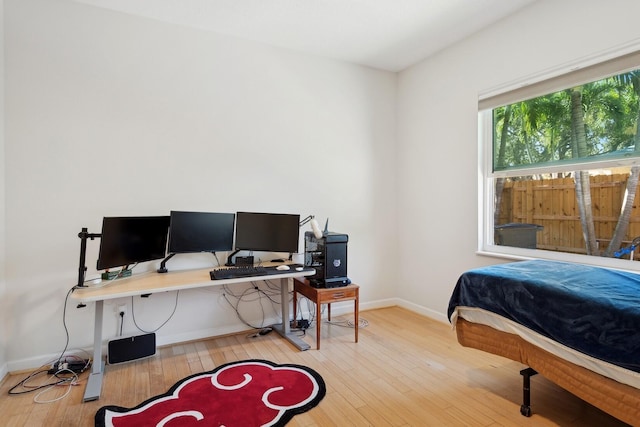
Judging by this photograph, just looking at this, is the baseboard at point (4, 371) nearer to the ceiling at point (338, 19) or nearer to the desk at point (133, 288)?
the desk at point (133, 288)

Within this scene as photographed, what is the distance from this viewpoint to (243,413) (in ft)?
6.50

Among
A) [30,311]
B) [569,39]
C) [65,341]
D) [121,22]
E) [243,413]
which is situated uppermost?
[121,22]

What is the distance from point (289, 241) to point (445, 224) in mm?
1684

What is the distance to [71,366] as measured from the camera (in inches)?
98.3

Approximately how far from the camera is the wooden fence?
2422 millimetres

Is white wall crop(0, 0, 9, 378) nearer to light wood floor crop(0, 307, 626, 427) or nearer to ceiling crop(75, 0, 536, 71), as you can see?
light wood floor crop(0, 307, 626, 427)

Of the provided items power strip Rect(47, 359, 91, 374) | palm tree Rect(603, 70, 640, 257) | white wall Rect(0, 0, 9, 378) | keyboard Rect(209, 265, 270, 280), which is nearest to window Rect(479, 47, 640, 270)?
palm tree Rect(603, 70, 640, 257)

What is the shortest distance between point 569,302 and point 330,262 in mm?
1761

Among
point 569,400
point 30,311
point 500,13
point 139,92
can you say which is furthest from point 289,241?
point 500,13

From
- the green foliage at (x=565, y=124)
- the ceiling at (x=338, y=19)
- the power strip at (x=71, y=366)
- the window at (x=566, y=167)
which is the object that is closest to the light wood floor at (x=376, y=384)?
Result: the power strip at (x=71, y=366)

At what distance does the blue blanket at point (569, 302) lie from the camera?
1.50 metres

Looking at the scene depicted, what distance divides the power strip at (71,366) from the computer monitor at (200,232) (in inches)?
40.4

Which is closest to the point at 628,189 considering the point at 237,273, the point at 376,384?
the point at 376,384

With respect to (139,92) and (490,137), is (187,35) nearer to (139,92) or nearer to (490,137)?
(139,92)
